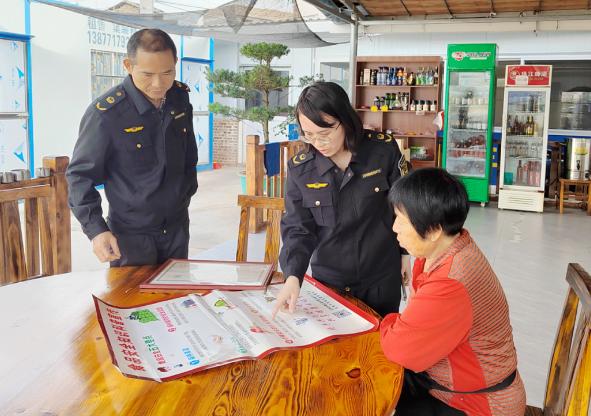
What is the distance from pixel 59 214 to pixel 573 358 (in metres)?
Result: 2.11

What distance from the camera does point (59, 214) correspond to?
259 cm

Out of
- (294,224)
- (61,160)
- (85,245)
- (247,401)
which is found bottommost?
(85,245)

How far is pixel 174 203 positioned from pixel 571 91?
8.81 meters

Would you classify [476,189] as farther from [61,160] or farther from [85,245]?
[61,160]

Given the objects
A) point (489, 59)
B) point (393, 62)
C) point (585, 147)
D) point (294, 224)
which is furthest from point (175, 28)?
point (585, 147)

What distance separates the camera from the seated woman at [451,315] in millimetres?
1361

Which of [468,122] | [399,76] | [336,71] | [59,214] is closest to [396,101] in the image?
[399,76]

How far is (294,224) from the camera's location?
2.04 m

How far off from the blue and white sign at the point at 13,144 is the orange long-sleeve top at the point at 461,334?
24.3 feet

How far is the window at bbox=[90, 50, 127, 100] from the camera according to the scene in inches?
359

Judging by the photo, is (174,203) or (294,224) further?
(174,203)

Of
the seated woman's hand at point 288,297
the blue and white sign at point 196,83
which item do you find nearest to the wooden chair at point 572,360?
the seated woman's hand at point 288,297

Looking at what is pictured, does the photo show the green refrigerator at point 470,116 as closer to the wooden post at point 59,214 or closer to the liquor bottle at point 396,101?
the liquor bottle at point 396,101

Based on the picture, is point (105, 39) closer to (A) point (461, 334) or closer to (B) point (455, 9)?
(B) point (455, 9)
